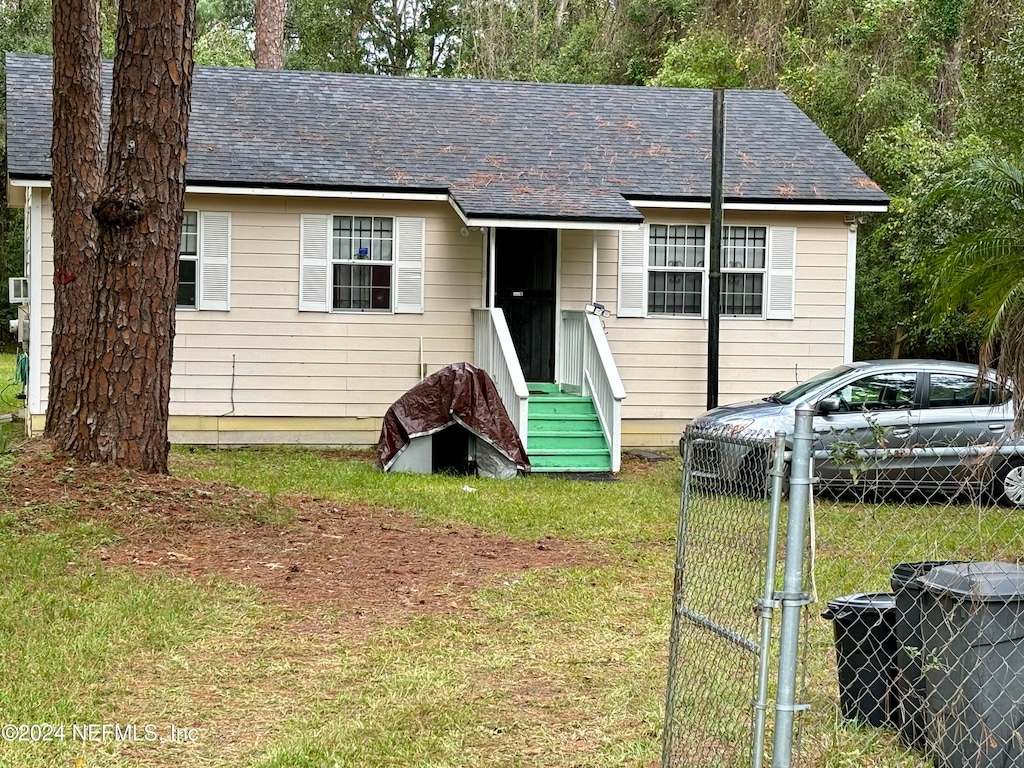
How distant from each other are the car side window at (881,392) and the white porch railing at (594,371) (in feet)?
8.43

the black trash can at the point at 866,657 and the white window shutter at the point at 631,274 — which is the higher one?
the white window shutter at the point at 631,274

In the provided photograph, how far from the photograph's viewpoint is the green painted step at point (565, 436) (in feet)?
46.9

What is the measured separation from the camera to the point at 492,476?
13578 mm

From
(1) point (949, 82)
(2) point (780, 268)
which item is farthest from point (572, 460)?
(1) point (949, 82)

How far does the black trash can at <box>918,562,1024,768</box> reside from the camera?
4.42 m

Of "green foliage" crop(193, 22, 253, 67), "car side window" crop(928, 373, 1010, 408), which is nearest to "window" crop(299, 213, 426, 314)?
"car side window" crop(928, 373, 1010, 408)

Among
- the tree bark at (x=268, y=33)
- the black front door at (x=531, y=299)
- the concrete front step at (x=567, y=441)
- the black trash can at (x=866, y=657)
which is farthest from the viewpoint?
the tree bark at (x=268, y=33)

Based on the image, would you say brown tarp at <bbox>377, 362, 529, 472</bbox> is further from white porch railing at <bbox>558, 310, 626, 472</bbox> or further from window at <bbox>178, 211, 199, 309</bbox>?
window at <bbox>178, 211, 199, 309</bbox>

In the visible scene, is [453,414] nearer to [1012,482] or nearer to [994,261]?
[1012,482]

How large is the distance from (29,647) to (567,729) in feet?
9.58

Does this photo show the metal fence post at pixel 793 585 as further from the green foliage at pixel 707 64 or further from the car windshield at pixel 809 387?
the green foliage at pixel 707 64

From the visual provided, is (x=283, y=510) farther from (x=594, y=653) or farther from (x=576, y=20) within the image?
(x=576, y=20)

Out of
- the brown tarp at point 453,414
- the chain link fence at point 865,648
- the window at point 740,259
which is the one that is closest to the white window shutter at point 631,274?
the window at point 740,259

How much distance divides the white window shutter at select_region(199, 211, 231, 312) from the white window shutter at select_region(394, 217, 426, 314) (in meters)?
2.19
